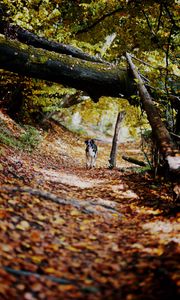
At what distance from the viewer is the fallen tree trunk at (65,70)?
25.5 ft

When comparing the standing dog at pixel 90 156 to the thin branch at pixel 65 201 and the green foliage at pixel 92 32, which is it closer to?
the green foliage at pixel 92 32

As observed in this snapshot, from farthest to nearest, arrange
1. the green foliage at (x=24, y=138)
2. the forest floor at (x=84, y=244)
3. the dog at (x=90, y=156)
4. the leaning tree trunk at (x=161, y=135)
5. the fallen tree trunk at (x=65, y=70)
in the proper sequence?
the dog at (x=90, y=156)
the green foliage at (x=24, y=138)
the fallen tree trunk at (x=65, y=70)
the leaning tree trunk at (x=161, y=135)
the forest floor at (x=84, y=244)

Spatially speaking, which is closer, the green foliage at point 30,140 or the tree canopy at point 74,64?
the tree canopy at point 74,64

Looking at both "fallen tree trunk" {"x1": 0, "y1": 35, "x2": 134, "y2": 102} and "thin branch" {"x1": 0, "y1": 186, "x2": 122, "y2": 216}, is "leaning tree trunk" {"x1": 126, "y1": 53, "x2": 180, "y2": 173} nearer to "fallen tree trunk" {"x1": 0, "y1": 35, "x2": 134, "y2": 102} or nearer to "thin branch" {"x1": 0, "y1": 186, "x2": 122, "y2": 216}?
"fallen tree trunk" {"x1": 0, "y1": 35, "x2": 134, "y2": 102}

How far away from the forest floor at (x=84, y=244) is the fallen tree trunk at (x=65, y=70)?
2.55 meters

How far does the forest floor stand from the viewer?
2.87 meters

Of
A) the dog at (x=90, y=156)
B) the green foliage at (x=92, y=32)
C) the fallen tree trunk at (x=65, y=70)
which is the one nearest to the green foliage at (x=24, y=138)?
the green foliage at (x=92, y=32)

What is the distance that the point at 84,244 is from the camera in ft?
13.0

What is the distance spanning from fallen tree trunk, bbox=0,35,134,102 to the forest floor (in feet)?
8.35

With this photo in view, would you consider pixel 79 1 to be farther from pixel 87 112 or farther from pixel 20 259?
pixel 20 259

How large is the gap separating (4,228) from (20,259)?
662 millimetres

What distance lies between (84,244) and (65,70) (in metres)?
5.24

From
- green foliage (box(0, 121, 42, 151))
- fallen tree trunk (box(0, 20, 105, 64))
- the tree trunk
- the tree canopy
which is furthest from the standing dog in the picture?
fallen tree trunk (box(0, 20, 105, 64))

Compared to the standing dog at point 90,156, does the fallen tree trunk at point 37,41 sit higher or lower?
higher
